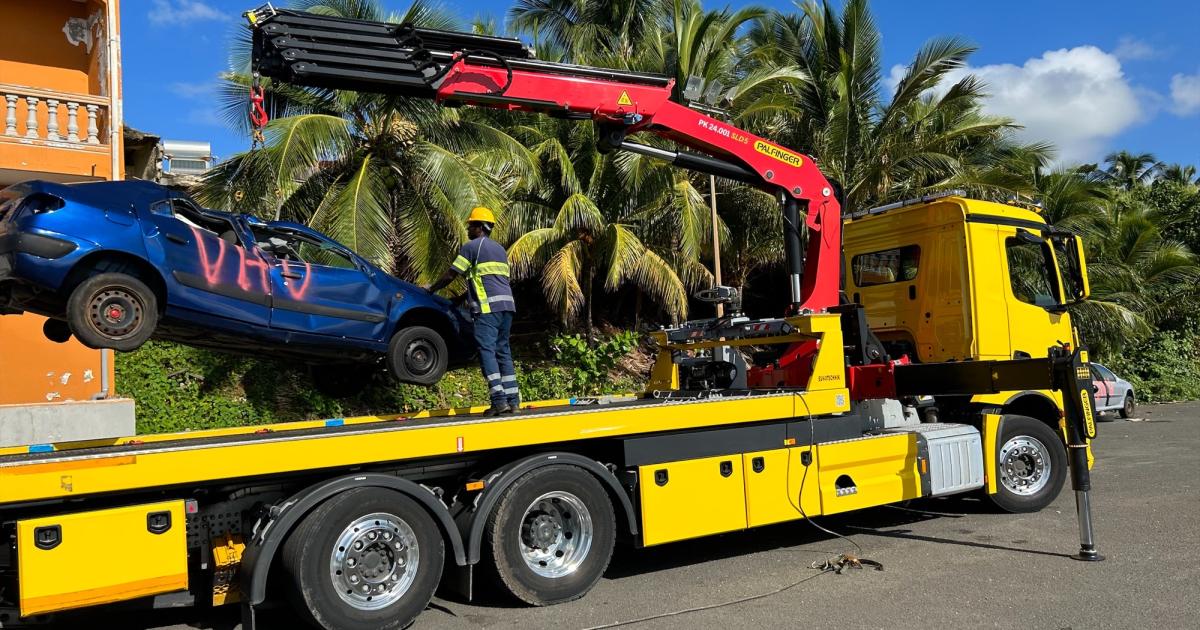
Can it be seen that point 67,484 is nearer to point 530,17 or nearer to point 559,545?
point 559,545

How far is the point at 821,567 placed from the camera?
6.02 meters

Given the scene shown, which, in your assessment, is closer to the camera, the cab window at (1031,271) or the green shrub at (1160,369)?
the cab window at (1031,271)

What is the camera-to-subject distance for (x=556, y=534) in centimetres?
537

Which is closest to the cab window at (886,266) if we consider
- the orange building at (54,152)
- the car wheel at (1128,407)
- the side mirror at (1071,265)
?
the side mirror at (1071,265)

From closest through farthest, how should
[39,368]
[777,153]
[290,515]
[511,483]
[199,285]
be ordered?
[290,515] → [511,483] → [199,285] → [777,153] → [39,368]

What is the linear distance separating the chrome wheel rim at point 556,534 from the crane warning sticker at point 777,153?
3855 mm

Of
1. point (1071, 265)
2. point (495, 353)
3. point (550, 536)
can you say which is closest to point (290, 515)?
point (550, 536)

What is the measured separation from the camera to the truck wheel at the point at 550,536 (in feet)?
16.6

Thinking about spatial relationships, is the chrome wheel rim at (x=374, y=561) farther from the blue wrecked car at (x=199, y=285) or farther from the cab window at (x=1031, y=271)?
the cab window at (x=1031, y=271)

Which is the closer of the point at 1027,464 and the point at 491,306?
the point at 491,306

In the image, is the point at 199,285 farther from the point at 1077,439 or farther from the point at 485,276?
the point at 1077,439

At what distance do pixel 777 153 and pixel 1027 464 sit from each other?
3.64m

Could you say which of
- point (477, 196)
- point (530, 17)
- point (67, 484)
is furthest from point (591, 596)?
point (530, 17)

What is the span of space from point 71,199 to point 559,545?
411 centimetres
